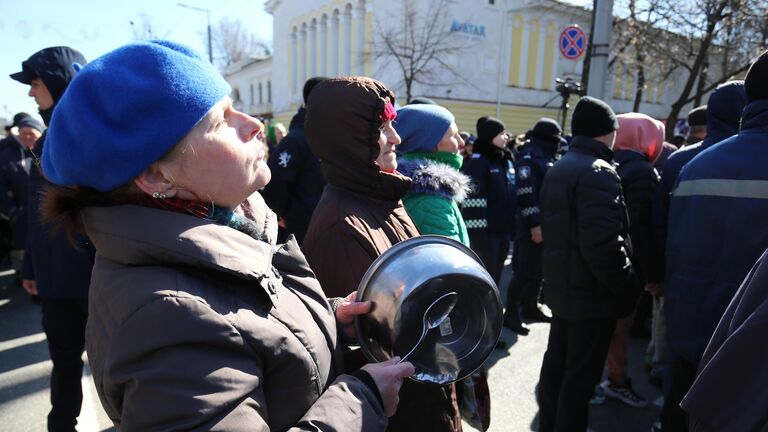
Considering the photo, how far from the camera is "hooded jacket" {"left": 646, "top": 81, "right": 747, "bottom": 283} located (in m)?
2.72

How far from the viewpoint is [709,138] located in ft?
9.15

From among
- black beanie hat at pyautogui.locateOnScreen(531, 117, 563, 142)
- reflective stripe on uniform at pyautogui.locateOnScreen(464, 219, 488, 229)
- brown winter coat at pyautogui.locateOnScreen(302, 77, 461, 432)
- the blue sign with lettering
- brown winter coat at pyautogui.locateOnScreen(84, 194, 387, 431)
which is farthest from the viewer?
the blue sign with lettering

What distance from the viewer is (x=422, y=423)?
169 centimetres

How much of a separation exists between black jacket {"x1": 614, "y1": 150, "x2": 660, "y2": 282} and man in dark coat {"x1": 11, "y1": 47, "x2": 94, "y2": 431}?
340 cm

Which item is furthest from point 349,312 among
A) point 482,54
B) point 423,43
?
point 482,54

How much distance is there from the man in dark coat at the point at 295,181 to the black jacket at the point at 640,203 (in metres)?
2.53

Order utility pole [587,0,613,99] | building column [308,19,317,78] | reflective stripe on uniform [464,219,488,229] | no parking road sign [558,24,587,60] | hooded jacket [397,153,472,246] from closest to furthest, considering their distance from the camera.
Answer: hooded jacket [397,153,472,246], reflective stripe on uniform [464,219,488,229], utility pole [587,0,613,99], no parking road sign [558,24,587,60], building column [308,19,317,78]

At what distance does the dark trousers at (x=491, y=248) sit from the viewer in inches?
185

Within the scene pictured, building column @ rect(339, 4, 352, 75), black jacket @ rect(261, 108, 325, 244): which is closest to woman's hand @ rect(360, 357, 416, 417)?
black jacket @ rect(261, 108, 325, 244)

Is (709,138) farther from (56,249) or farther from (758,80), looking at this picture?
(56,249)

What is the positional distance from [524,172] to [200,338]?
4756mm

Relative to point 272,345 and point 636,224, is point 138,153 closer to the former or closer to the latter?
point 272,345

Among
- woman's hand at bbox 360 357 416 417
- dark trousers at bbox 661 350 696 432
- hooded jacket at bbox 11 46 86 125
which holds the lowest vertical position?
dark trousers at bbox 661 350 696 432

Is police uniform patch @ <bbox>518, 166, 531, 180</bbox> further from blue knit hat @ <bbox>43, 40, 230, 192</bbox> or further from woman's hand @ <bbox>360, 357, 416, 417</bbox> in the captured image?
blue knit hat @ <bbox>43, 40, 230, 192</bbox>
